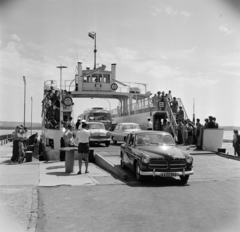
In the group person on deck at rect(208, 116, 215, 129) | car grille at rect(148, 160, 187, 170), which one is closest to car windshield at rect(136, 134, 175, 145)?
car grille at rect(148, 160, 187, 170)

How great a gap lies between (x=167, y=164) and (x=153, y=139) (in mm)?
1459

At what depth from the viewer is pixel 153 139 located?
10.4 m

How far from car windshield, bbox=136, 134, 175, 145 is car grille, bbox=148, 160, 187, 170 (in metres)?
1.24

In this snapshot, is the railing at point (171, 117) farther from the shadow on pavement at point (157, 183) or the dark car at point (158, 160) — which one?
the shadow on pavement at point (157, 183)

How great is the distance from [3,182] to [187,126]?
1271 cm

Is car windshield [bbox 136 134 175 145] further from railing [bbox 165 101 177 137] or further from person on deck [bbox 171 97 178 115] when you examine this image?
person on deck [bbox 171 97 178 115]

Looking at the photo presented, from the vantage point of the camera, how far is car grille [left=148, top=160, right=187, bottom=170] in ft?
29.7

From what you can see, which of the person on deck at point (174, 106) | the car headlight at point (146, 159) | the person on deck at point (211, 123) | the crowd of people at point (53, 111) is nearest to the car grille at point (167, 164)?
the car headlight at point (146, 159)

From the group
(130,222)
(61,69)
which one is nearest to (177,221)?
(130,222)

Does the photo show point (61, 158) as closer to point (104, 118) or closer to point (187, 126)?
point (187, 126)

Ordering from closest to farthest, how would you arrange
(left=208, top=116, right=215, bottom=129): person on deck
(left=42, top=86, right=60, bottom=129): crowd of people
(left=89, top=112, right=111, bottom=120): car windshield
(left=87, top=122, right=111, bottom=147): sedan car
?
(left=208, top=116, right=215, bottom=129): person on deck, (left=42, top=86, right=60, bottom=129): crowd of people, (left=87, top=122, right=111, bottom=147): sedan car, (left=89, top=112, right=111, bottom=120): car windshield

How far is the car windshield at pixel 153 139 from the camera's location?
1031 centimetres

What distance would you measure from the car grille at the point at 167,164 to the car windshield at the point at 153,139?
1.24 metres

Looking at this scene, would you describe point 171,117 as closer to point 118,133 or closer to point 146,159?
point 118,133
